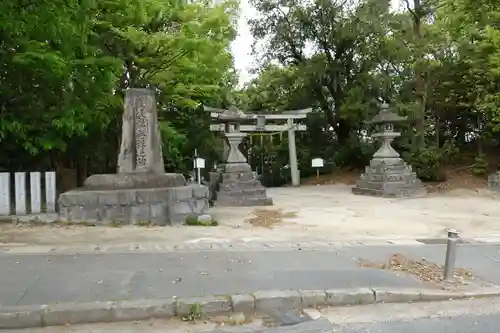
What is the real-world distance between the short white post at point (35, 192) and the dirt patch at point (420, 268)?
6.98 meters

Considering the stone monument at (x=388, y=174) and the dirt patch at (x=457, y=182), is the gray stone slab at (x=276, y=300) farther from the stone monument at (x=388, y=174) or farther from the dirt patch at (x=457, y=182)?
the dirt patch at (x=457, y=182)

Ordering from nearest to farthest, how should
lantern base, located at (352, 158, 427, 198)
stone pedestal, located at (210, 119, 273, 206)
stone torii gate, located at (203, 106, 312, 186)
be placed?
1. stone pedestal, located at (210, 119, 273, 206)
2. lantern base, located at (352, 158, 427, 198)
3. stone torii gate, located at (203, 106, 312, 186)

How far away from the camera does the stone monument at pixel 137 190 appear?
966cm

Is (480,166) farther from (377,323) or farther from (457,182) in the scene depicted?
(377,323)

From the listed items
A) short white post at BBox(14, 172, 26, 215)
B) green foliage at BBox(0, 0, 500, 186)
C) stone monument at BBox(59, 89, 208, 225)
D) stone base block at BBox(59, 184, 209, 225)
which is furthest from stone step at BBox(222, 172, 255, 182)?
short white post at BBox(14, 172, 26, 215)

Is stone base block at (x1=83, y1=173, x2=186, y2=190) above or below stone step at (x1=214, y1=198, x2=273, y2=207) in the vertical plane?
above

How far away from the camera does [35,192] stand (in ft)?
32.0

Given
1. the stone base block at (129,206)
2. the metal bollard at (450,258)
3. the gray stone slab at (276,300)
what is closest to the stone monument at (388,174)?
the stone base block at (129,206)

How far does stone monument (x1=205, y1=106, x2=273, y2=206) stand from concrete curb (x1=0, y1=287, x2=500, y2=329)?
1043 centimetres

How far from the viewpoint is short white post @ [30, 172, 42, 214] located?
9.71 m

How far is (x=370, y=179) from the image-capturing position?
18.9m

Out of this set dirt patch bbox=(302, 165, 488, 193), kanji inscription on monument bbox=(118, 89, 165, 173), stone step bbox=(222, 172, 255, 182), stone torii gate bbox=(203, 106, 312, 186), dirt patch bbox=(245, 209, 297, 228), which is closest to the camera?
kanji inscription on monument bbox=(118, 89, 165, 173)

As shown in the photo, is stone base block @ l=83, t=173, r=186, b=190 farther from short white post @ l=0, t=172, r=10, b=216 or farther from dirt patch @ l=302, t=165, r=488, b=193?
dirt patch @ l=302, t=165, r=488, b=193

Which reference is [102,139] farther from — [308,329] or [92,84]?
[308,329]
